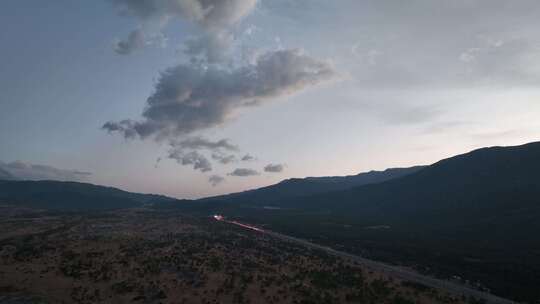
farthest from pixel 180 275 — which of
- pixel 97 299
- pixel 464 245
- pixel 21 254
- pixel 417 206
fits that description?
pixel 417 206

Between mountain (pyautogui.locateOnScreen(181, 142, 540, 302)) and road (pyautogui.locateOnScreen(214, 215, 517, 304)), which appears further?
mountain (pyautogui.locateOnScreen(181, 142, 540, 302))

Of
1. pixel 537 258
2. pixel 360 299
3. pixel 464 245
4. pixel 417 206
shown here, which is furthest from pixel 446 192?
pixel 360 299

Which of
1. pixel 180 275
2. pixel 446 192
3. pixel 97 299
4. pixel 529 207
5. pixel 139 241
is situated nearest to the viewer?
pixel 97 299

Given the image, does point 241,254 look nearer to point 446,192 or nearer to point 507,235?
point 507,235

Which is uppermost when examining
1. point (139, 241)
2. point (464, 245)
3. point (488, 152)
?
point (488, 152)

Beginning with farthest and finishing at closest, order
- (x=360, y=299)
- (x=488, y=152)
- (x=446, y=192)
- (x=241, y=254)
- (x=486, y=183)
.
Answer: (x=488, y=152) < (x=446, y=192) < (x=486, y=183) < (x=241, y=254) < (x=360, y=299)

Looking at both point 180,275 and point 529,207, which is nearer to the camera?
point 180,275

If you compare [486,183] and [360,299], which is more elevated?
[486,183]

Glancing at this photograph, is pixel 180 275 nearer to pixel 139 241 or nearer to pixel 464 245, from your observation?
pixel 139 241

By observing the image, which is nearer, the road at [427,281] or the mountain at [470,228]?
the road at [427,281]

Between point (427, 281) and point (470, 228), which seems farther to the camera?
point (470, 228)
